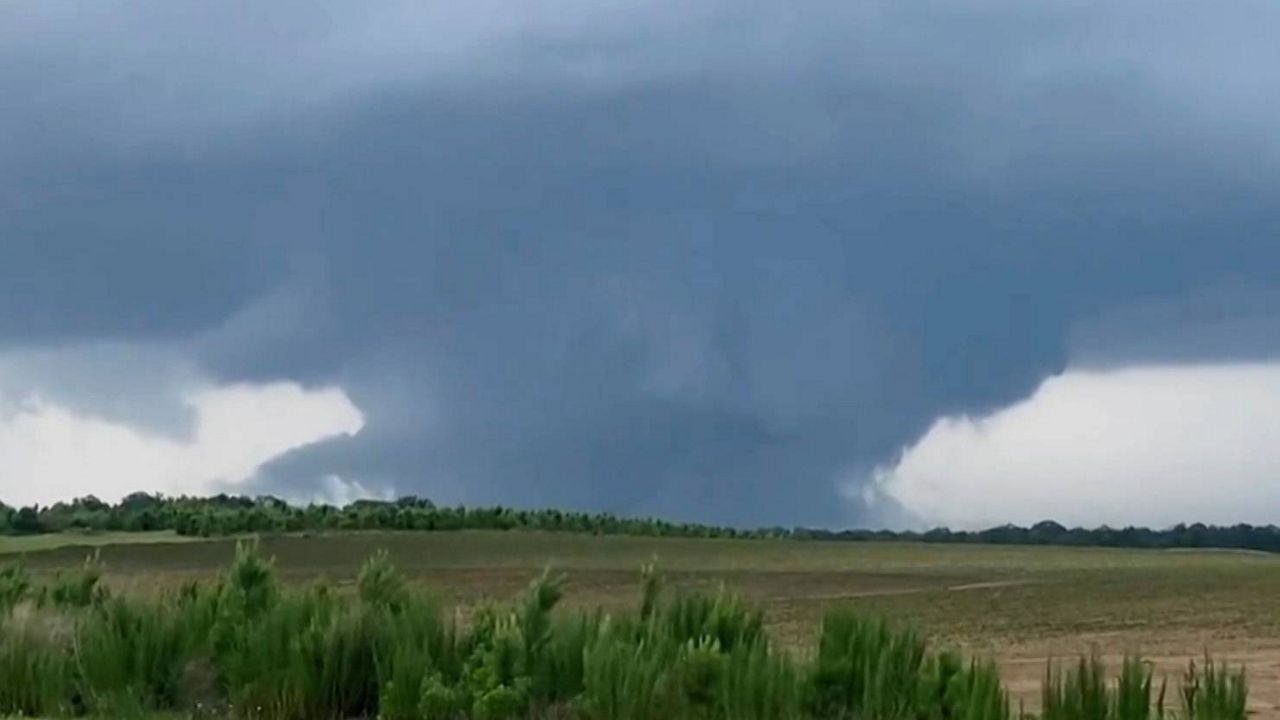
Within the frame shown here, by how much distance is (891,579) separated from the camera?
2495 inches

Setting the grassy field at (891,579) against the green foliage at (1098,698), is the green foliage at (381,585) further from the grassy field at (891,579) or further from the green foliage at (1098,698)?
the green foliage at (1098,698)

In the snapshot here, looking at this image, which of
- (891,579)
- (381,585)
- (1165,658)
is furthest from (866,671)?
(891,579)

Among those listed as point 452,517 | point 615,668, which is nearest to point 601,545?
point 452,517

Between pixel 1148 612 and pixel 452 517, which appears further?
pixel 452 517

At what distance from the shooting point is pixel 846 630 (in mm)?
20703

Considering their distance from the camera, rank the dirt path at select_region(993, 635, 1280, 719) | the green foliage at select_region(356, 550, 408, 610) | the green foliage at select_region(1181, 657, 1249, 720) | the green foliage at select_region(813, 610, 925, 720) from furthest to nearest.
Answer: the green foliage at select_region(356, 550, 408, 610) < the dirt path at select_region(993, 635, 1280, 719) < the green foliage at select_region(813, 610, 925, 720) < the green foliage at select_region(1181, 657, 1249, 720)

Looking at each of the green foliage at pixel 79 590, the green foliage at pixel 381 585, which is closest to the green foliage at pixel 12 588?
the green foliage at pixel 79 590

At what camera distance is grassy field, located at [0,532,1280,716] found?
3403cm

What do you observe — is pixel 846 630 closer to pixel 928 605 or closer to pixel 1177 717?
pixel 1177 717

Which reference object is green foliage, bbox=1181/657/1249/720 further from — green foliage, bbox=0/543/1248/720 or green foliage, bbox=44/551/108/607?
green foliage, bbox=44/551/108/607

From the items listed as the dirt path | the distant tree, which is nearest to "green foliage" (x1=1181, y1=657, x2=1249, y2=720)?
the dirt path

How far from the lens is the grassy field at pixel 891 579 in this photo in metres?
34.0

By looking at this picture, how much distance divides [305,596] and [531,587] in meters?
3.03

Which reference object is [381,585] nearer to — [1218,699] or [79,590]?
[79,590]
